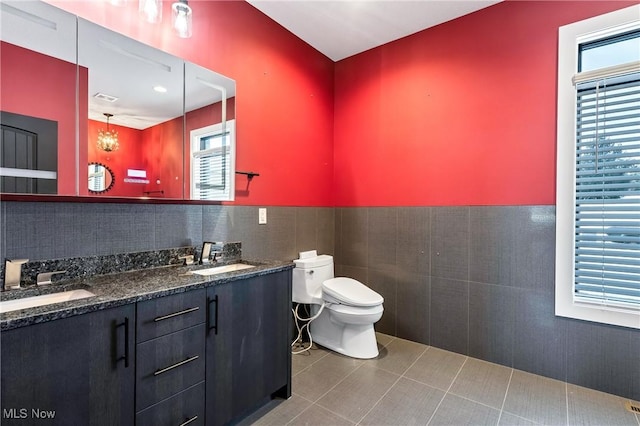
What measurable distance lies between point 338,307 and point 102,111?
6.19 ft

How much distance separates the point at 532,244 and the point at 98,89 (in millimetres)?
2736

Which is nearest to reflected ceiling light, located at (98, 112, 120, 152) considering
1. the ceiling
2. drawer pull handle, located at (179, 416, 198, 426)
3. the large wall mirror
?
the large wall mirror

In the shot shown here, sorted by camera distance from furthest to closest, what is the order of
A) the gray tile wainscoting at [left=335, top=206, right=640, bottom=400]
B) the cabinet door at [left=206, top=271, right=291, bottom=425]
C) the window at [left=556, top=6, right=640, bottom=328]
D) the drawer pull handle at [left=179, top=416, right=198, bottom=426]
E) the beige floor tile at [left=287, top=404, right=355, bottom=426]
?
the gray tile wainscoting at [left=335, top=206, right=640, bottom=400] < the window at [left=556, top=6, right=640, bottom=328] < the beige floor tile at [left=287, top=404, right=355, bottom=426] < the cabinet door at [left=206, top=271, right=291, bottom=425] < the drawer pull handle at [left=179, top=416, right=198, bottom=426]

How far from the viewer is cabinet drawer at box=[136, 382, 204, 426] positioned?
1.21m

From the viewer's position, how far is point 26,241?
1316 millimetres

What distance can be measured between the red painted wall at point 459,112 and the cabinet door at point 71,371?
2.22 metres

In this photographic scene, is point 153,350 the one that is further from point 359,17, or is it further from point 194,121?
point 359,17

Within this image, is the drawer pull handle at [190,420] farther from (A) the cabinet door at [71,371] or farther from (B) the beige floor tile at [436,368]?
(B) the beige floor tile at [436,368]

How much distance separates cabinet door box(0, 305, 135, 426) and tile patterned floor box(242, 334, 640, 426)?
81cm

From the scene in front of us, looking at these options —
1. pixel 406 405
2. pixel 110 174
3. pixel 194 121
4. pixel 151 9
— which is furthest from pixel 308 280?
pixel 151 9

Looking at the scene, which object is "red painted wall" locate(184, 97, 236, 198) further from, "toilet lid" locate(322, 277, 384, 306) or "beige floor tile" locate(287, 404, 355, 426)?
"beige floor tile" locate(287, 404, 355, 426)

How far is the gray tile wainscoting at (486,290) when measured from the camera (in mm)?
1929

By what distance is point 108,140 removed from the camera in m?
1.48

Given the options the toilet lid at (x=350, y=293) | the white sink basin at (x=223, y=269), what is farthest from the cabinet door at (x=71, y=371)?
the toilet lid at (x=350, y=293)
